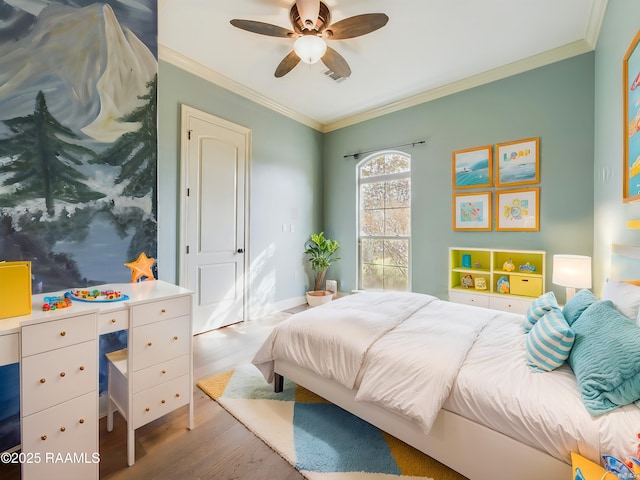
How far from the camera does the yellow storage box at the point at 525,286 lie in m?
2.89

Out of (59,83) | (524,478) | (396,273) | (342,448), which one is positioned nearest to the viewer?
(524,478)

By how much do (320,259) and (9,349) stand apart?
351 cm

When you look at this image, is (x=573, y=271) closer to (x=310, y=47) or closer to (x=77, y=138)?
(x=310, y=47)

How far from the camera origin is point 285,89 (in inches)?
140

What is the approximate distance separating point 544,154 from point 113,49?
3.95 metres

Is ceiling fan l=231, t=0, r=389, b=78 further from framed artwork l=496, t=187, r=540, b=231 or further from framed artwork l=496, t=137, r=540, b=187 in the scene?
framed artwork l=496, t=187, r=540, b=231

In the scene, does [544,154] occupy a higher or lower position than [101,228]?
higher

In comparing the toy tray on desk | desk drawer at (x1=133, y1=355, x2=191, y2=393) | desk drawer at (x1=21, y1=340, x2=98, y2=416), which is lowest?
desk drawer at (x1=133, y1=355, x2=191, y2=393)

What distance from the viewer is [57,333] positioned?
121 centimetres

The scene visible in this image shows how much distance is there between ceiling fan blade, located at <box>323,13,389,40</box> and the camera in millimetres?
1938

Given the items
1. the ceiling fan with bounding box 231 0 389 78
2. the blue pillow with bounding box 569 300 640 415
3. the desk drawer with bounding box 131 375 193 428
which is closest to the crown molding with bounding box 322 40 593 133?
the ceiling fan with bounding box 231 0 389 78

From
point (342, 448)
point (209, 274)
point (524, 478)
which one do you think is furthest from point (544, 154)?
point (209, 274)

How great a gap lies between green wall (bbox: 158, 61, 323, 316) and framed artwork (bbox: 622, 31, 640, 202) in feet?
11.3

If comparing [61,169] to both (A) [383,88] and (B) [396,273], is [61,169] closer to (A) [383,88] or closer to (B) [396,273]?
(A) [383,88]
